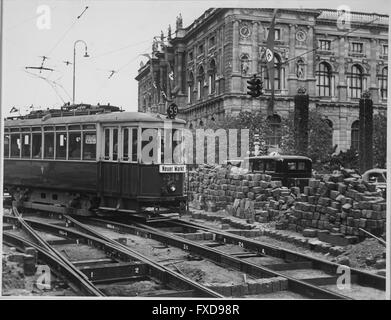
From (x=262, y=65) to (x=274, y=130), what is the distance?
0.89 metres

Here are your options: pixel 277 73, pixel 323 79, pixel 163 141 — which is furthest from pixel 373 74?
pixel 163 141

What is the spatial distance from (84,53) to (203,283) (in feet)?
10.2

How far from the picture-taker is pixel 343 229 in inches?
270

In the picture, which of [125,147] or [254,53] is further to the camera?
[125,147]

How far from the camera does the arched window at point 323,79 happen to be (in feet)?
23.2

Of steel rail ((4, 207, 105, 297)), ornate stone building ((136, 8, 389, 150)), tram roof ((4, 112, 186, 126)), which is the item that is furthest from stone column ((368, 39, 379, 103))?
steel rail ((4, 207, 105, 297))

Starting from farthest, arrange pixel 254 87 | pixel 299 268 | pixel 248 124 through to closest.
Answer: pixel 254 87 < pixel 248 124 < pixel 299 268

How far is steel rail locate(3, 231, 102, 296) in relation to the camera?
552 centimetres

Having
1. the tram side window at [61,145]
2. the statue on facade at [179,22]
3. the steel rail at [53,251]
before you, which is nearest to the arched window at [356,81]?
the statue on facade at [179,22]

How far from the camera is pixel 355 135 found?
7375mm

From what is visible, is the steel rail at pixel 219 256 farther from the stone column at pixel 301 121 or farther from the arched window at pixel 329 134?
the arched window at pixel 329 134

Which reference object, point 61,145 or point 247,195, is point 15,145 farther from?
point 247,195

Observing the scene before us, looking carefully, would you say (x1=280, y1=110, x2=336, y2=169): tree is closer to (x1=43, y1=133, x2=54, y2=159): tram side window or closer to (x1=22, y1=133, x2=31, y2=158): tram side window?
(x1=43, y1=133, x2=54, y2=159): tram side window

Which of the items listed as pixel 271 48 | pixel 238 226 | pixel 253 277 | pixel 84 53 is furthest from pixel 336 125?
pixel 84 53
